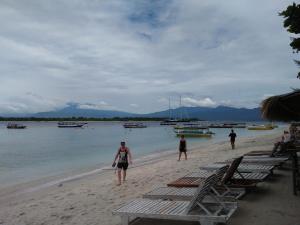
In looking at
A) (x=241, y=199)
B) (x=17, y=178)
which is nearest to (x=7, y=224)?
(x=241, y=199)

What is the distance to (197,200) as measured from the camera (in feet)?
20.7

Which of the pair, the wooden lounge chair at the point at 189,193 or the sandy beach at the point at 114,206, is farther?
the wooden lounge chair at the point at 189,193

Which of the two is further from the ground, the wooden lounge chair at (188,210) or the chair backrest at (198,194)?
the chair backrest at (198,194)

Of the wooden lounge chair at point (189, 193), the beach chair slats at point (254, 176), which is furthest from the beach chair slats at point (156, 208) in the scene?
the beach chair slats at point (254, 176)

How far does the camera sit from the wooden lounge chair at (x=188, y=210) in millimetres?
5992

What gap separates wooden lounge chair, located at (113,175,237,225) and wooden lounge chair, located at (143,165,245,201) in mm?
566

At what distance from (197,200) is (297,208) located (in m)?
2.24

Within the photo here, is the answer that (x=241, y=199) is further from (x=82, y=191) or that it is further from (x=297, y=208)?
(x=82, y=191)

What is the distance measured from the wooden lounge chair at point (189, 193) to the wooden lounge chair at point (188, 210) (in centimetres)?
57

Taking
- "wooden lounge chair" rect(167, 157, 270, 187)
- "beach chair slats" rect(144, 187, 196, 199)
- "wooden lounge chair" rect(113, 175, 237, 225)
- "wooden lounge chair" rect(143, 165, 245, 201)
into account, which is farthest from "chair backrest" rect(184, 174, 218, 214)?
"wooden lounge chair" rect(167, 157, 270, 187)

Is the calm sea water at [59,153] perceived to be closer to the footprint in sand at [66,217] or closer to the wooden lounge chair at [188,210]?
the footprint in sand at [66,217]

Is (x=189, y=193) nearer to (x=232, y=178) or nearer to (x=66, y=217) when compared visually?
(x=232, y=178)

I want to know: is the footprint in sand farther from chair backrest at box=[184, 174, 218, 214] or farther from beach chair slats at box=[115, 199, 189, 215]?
chair backrest at box=[184, 174, 218, 214]

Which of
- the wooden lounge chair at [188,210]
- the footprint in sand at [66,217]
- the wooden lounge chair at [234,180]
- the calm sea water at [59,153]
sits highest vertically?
the wooden lounge chair at [234,180]
